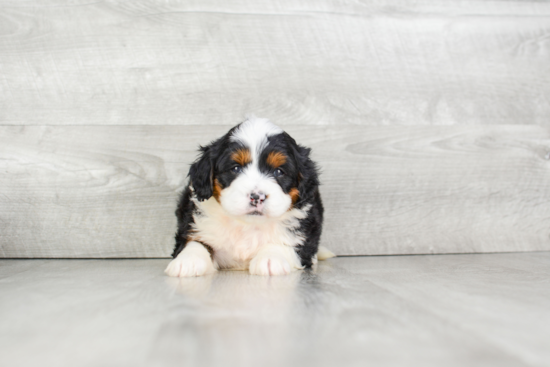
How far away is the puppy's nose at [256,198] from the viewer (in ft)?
5.80

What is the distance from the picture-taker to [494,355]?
84cm

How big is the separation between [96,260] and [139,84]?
102 centimetres

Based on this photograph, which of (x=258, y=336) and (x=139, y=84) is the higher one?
(x=139, y=84)

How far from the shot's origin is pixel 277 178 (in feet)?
6.33

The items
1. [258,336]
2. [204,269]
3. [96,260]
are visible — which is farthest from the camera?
[96,260]

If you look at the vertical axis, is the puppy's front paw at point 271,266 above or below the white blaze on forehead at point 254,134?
below

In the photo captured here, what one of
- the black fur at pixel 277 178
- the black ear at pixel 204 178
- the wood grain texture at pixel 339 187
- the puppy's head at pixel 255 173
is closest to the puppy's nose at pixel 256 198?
the puppy's head at pixel 255 173

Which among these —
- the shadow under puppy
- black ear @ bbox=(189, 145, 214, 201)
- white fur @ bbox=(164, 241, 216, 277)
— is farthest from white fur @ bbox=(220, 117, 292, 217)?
white fur @ bbox=(164, 241, 216, 277)

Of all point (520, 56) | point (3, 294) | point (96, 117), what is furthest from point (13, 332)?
point (520, 56)

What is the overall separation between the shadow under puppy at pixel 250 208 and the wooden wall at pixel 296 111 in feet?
1.97

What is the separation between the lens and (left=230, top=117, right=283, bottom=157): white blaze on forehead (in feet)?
Result: 6.31

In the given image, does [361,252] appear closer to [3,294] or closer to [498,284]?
[498,284]

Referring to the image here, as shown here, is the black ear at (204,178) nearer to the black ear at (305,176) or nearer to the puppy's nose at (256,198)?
the puppy's nose at (256,198)

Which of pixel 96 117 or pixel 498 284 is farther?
pixel 96 117
